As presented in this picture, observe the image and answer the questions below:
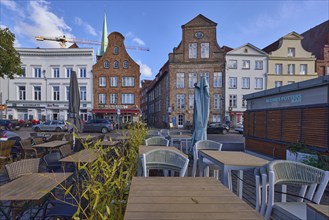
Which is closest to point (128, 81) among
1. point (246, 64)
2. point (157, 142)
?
point (246, 64)

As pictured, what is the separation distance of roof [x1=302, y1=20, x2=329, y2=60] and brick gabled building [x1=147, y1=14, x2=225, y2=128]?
1656 centimetres

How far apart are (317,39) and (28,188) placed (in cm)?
4254

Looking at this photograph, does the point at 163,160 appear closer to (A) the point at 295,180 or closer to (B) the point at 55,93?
(A) the point at 295,180

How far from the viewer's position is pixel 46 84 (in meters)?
29.9

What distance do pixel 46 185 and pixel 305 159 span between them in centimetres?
626

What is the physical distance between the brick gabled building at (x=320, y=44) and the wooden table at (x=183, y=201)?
121 feet

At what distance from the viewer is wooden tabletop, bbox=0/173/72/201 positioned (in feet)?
6.95

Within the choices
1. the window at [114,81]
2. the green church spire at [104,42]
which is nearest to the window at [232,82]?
the window at [114,81]

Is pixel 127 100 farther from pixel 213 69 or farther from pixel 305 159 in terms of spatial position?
pixel 305 159

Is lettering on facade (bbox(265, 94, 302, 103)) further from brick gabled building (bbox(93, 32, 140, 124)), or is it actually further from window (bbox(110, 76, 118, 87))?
window (bbox(110, 76, 118, 87))

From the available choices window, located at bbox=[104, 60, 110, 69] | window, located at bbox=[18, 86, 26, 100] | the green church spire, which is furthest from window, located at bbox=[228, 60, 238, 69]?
the green church spire

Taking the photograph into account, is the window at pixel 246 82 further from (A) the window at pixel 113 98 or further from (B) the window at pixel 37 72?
(B) the window at pixel 37 72

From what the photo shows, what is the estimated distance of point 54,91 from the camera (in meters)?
30.1

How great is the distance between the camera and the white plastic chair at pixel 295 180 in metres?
2.25
